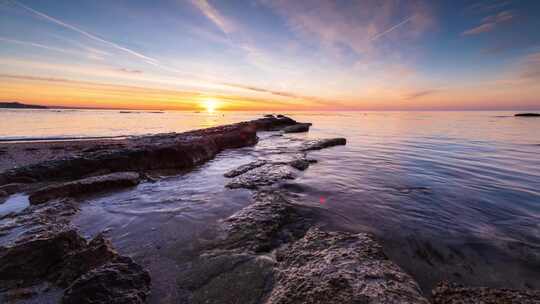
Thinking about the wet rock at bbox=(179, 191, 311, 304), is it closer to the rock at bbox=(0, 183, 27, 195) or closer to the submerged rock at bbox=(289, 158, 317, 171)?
the submerged rock at bbox=(289, 158, 317, 171)

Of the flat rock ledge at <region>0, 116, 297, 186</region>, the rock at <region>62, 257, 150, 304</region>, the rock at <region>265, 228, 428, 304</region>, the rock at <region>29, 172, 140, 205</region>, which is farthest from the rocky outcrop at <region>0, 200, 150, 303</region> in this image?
the flat rock ledge at <region>0, 116, 297, 186</region>

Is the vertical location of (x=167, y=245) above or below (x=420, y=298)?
below

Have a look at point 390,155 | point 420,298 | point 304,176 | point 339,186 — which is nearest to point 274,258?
point 420,298

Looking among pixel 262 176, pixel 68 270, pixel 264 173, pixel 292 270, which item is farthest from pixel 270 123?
pixel 68 270

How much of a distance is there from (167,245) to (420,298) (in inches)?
145

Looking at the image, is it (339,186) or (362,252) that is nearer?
(362,252)

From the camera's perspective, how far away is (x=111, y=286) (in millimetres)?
2496

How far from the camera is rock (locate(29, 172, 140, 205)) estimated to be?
548cm

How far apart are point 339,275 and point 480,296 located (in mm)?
1508

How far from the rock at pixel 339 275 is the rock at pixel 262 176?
3.47m

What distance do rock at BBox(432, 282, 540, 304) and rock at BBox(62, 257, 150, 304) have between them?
3.50 meters

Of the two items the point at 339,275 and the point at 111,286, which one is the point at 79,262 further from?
the point at 339,275

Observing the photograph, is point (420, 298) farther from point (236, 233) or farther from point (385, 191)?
point (385, 191)

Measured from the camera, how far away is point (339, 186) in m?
7.23
